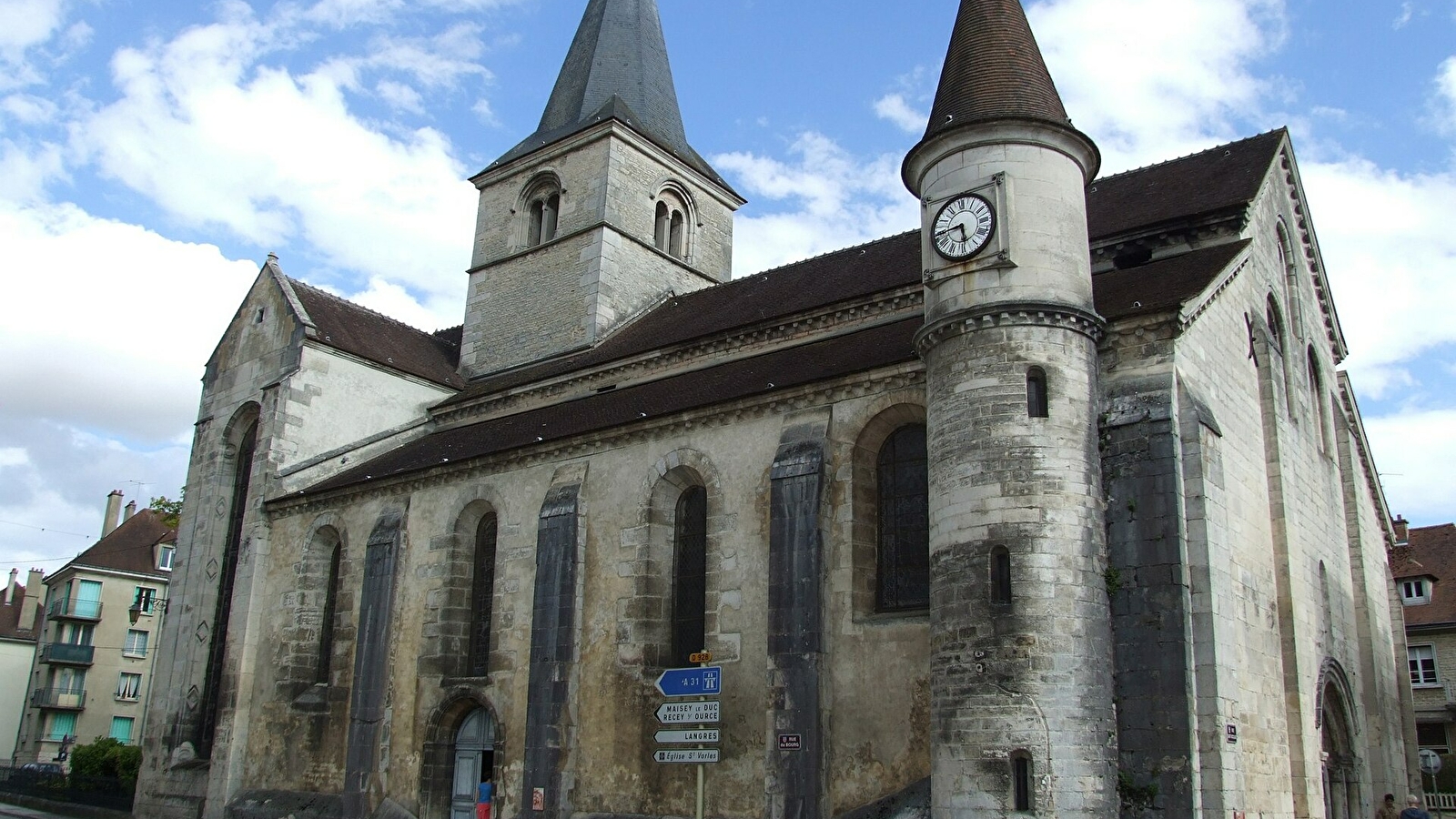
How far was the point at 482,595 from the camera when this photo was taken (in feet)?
68.8

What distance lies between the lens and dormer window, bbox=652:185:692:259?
30062 millimetres

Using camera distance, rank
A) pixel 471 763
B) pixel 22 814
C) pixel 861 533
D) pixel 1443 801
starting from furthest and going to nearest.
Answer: pixel 1443 801 → pixel 22 814 → pixel 471 763 → pixel 861 533

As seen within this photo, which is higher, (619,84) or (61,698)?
(619,84)

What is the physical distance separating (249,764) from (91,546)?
27611 mm

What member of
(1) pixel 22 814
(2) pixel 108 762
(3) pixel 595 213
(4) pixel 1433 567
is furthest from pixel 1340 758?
(1) pixel 22 814

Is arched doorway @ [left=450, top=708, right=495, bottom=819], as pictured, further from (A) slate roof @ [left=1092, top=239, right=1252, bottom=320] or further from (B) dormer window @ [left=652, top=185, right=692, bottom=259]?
(B) dormer window @ [left=652, top=185, right=692, bottom=259]

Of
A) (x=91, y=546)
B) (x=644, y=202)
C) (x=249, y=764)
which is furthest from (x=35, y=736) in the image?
(x=644, y=202)

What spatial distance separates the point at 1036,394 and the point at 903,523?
3054 millimetres

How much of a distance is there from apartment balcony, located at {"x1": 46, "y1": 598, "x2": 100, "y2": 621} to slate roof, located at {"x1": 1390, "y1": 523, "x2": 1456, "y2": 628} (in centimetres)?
4387

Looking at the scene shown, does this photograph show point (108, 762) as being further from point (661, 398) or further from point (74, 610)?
point (74, 610)

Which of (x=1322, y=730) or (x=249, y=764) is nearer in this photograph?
(x=1322, y=730)

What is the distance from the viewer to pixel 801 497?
52.0ft

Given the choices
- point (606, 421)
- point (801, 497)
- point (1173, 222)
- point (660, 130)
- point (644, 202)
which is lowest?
point (801, 497)

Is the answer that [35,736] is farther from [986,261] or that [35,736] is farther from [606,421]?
[986,261]
